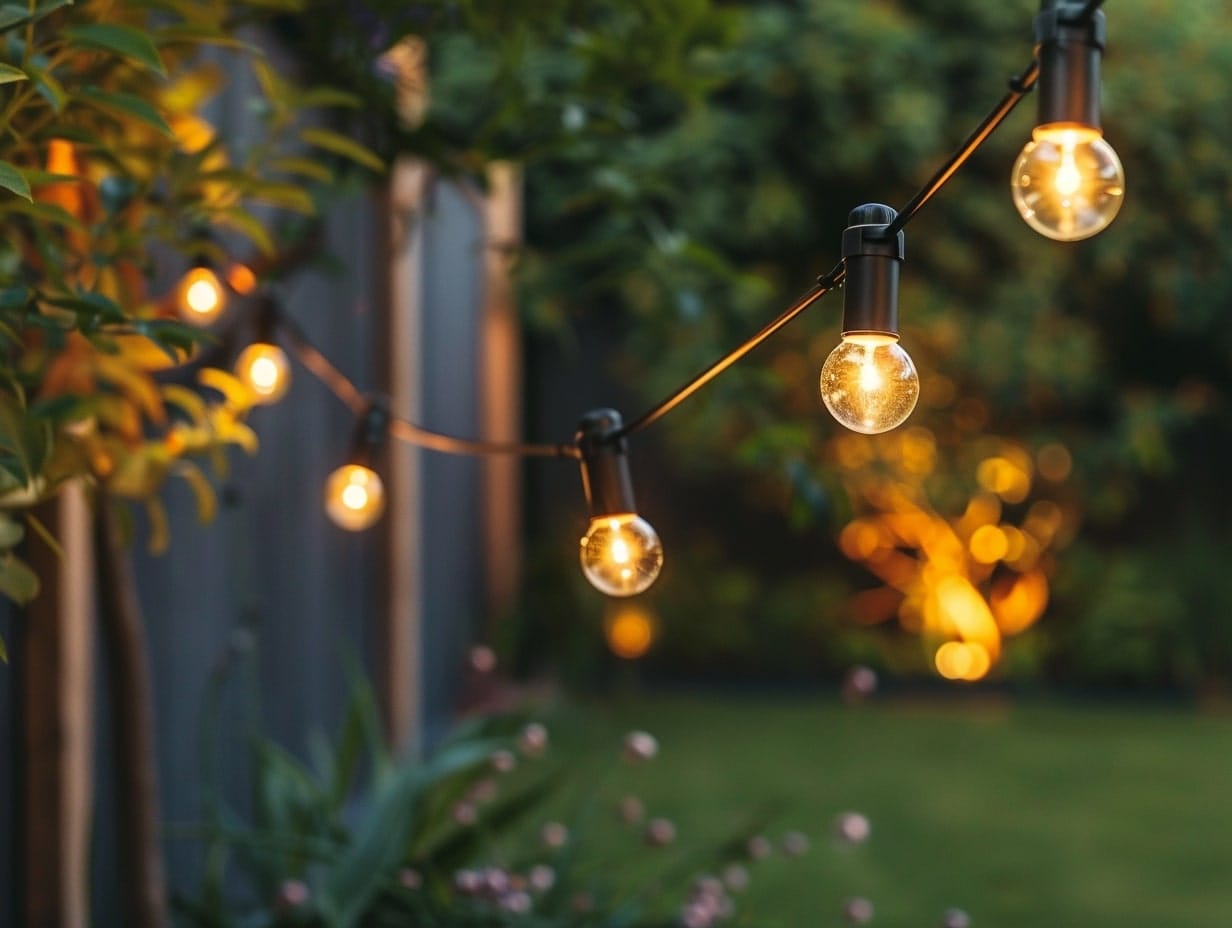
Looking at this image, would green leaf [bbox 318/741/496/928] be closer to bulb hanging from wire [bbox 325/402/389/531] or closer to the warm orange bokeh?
bulb hanging from wire [bbox 325/402/389/531]

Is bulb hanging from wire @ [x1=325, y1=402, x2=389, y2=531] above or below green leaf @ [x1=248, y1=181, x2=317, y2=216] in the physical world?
below

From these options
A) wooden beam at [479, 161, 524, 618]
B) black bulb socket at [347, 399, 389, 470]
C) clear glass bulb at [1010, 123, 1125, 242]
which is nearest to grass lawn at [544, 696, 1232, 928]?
wooden beam at [479, 161, 524, 618]

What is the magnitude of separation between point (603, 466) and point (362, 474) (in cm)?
54

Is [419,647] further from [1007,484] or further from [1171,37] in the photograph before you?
[1171,37]

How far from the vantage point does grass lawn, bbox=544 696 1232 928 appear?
10.4ft

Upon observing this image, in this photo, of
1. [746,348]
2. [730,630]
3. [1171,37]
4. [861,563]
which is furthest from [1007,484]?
[746,348]

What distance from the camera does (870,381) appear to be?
1.05 metres

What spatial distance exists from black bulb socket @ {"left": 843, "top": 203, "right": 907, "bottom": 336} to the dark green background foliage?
4.01 metres

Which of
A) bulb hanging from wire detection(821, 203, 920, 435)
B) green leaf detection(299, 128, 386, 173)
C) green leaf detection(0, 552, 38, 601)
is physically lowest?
green leaf detection(0, 552, 38, 601)

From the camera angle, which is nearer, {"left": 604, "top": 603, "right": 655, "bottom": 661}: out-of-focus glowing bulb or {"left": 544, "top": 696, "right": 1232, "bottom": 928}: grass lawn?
{"left": 544, "top": 696, "right": 1232, "bottom": 928}: grass lawn

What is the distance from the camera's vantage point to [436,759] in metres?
2.27

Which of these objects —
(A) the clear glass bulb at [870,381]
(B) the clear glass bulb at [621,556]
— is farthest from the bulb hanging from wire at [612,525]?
(A) the clear glass bulb at [870,381]

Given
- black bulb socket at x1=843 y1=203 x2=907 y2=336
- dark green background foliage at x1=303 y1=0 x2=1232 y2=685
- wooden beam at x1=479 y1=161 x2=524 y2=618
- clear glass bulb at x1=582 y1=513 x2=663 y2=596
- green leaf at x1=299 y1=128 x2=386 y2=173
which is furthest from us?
wooden beam at x1=479 y1=161 x2=524 y2=618

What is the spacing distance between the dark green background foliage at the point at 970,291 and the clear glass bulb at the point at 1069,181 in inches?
161
